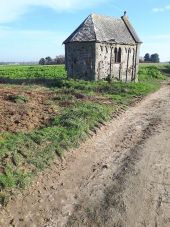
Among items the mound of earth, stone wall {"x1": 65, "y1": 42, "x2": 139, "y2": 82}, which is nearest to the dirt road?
the mound of earth

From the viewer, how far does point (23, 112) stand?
1606 cm

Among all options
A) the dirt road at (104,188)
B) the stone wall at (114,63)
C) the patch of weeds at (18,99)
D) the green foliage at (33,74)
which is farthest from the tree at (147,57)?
the dirt road at (104,188)

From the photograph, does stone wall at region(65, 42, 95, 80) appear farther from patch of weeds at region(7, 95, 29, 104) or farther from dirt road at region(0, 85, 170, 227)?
dirt road at region(0, 85, 170, 227)

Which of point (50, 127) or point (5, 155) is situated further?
point (50, 127)

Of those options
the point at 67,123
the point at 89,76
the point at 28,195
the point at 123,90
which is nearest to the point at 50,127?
the point at 67,123

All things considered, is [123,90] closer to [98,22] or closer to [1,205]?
[98,22]

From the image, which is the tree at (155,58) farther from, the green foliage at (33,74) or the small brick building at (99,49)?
the small brick building at (99,49)

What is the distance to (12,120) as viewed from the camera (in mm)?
14758

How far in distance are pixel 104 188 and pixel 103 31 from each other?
24.7 meters

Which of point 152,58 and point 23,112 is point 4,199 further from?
point 152,58

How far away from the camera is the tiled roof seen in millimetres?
31422

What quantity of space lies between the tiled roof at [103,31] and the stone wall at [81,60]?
67cm

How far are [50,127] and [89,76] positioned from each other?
1791 centimetres

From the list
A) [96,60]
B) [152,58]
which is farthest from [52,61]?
[96,60]
